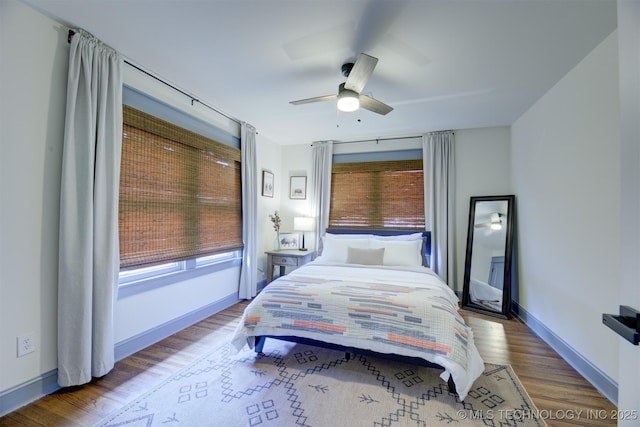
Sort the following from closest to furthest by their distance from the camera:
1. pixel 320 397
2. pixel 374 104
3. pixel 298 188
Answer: pixel 320 397 < pixel 374 104 < pixel 298 188

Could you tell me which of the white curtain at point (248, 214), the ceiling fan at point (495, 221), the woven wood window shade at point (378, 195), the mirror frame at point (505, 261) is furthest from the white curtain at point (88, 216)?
the ceiling fan at point (495, 221)

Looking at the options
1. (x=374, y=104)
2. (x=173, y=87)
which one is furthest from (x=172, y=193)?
(x=374, y=104)

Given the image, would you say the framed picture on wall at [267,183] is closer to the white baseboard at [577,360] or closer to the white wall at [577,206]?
the white wall at [577,206]

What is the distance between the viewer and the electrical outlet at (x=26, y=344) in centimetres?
177

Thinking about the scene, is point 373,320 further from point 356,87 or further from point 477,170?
point 477,170

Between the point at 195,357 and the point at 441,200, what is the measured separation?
372 centimetres

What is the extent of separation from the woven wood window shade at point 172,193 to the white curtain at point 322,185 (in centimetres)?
144

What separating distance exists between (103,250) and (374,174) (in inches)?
146

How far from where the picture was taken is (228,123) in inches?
145

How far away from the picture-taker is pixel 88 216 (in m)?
2.00

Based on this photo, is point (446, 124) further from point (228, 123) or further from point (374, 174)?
point (228, 123)

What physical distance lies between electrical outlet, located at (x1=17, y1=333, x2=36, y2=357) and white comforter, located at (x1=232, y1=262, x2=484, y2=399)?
132 cm

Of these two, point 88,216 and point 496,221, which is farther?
point 496,221

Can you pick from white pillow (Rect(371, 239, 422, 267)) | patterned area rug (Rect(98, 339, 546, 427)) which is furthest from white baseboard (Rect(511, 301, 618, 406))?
white pillow (Rect(371, 239, 422, 267))
